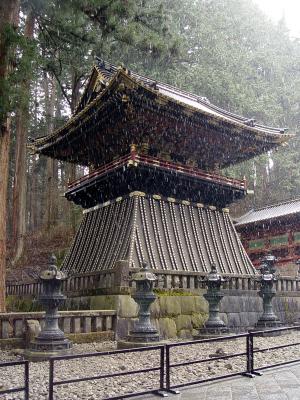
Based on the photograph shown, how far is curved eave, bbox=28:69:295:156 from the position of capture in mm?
12555

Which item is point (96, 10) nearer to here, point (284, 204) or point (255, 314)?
point (255, 314)

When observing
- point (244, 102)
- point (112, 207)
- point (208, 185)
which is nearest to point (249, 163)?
point (244, 102)

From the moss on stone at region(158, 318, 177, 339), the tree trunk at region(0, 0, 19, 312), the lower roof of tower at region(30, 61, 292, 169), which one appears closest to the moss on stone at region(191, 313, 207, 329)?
the moss on stone at region(158, 318, 177, 339)

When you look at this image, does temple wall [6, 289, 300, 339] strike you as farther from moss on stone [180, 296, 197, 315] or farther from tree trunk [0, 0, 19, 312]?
tree trunk [0, 0, 19, 312]

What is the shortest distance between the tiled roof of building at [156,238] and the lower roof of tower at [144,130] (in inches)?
76.7

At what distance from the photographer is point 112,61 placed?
24.1 m

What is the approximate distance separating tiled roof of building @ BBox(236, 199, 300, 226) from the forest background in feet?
10.2

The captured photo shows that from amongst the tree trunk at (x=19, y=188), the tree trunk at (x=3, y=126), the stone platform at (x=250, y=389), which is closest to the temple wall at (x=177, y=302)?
the tree trunk at (x=3, y=126)

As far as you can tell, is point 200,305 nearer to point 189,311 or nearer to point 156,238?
point 189,311

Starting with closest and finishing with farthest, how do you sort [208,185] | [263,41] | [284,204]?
[208,185] < [284,204] < [263,41]

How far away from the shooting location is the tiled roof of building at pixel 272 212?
73.7 feet

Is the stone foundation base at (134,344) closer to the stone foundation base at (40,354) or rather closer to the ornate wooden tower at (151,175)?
the stone foundation base at (40,354)

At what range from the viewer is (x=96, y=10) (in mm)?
12180

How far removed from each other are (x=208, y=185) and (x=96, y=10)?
696 cm
